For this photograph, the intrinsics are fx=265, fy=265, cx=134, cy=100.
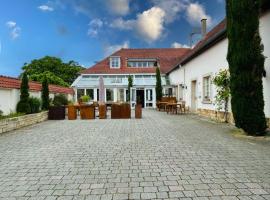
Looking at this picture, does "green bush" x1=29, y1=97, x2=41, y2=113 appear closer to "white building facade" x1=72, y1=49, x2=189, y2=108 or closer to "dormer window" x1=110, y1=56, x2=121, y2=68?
"white building facade" x1=72, y1=49, x2=189, y2=108

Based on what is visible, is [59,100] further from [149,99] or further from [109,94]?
[149,99]

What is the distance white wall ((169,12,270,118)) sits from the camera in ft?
30.0

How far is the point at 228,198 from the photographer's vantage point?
3539mm

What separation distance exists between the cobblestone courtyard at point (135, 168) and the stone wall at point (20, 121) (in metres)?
2.25

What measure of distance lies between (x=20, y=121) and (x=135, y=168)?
8.15 m

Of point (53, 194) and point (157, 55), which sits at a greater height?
point (157, 55)

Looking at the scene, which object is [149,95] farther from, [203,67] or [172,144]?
[172,144]

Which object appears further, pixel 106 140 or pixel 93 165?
pixel 106 140

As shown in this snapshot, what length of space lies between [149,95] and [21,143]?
20.4m

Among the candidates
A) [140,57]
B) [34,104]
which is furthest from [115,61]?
[34,104]

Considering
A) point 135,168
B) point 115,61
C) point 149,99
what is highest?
point 115,61

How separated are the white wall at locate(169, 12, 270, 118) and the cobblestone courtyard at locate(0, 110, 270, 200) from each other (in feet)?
10.4

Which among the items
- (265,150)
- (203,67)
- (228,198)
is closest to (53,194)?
(228,198)

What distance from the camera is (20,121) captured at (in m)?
11.5
